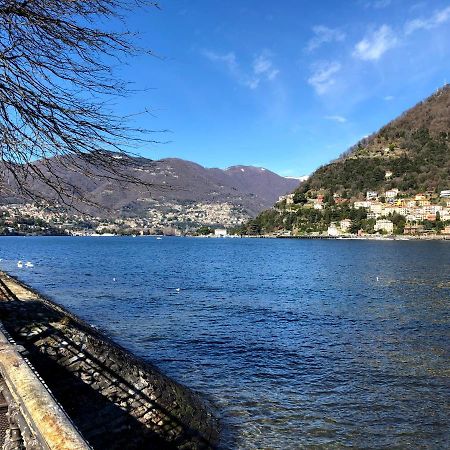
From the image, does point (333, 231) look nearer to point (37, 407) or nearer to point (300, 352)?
point (300, 352)

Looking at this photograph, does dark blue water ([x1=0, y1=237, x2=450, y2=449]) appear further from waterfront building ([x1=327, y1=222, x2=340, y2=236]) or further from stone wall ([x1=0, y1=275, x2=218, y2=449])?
waterfront building ([x1=327, y1=222, x2=340, y2=236])

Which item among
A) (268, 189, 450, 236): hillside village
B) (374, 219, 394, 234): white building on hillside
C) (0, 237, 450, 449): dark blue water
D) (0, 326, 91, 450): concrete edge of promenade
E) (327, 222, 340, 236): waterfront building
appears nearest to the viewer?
(0, 326, 91, 450): concrete edge of promenade

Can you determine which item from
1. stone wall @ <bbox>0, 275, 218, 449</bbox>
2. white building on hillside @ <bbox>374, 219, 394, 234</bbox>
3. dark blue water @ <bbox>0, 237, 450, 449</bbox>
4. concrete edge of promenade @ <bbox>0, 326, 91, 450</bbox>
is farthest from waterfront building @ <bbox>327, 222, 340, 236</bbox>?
concrete edge of promenade @ <bbox>0, 326, 91, 450</bbox>

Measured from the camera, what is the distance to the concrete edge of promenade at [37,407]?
9.03 ft

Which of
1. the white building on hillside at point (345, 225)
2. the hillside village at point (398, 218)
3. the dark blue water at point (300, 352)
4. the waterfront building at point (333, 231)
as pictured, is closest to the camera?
the dark blue water at point (300, 352)

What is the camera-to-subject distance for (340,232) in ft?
616

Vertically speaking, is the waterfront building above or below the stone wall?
above

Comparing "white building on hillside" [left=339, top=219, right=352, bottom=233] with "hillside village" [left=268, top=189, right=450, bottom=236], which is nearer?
"hillside village" [left=268, top=189, right=450, bottom=236]

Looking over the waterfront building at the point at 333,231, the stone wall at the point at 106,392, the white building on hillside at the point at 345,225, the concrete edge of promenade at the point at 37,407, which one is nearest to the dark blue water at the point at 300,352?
the stone wall at the point at 106,392

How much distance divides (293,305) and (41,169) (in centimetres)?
2485

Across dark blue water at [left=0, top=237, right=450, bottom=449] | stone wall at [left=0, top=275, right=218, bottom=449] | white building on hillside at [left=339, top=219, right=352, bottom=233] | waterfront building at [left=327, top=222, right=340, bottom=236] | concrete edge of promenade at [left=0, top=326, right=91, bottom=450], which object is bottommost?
dark blue water at [left=0, top=237, right=450, bottom=449]

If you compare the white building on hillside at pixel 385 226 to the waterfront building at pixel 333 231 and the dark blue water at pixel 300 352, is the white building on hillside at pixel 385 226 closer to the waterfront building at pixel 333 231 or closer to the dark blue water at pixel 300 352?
the waterfront building at pixel 333 231

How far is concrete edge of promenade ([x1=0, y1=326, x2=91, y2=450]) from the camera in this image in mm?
2752

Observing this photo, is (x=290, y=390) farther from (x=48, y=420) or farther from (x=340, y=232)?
(x=340, y=232)
